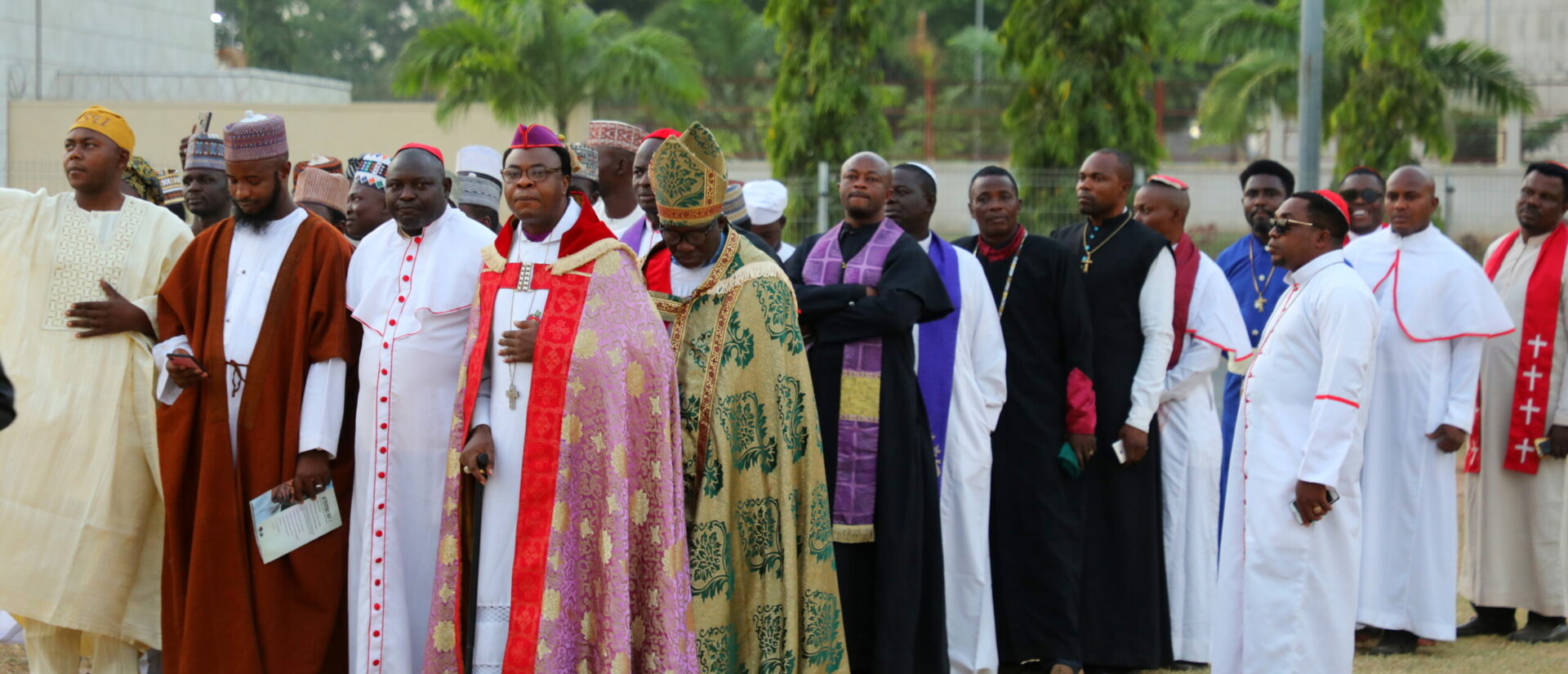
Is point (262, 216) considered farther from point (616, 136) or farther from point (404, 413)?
point (616, 136)

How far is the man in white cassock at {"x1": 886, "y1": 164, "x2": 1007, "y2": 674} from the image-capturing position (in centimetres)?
616

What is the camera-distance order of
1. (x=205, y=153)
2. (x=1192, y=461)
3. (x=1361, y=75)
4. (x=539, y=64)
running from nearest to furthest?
1. (x=205, y=153)
2. (x=1192, y=461)
3. (x=1361, y=75)
4. (x=539, y=64)

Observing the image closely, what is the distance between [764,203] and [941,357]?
2.18m

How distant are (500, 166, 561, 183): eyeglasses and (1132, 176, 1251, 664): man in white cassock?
3.09 meters

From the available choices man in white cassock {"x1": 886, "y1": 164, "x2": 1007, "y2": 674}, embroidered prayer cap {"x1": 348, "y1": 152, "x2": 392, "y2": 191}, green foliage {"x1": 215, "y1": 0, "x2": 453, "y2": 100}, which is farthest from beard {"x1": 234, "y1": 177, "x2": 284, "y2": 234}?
green foliage {"x1": 215, "y1": 0, "x2": 453, "y2": 100}

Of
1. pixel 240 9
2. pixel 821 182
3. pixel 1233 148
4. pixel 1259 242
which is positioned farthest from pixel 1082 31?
pixel 240 9

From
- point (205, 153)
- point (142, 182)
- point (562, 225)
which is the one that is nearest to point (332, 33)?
point (142, 182)

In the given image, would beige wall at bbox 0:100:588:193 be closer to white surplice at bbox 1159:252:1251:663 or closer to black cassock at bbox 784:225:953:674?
white surplice at bbox 1159:252:1251:663

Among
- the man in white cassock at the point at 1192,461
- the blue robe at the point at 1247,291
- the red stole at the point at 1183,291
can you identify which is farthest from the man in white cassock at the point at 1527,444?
the red stole at the point at 1183,291

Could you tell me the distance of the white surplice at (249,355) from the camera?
522cm

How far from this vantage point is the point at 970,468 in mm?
6152

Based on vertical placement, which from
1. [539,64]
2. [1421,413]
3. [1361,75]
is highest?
[539,64]

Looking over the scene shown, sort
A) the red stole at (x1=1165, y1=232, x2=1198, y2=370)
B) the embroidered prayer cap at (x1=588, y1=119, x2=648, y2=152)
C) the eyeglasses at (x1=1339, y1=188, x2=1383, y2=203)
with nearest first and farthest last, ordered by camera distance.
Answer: the embroidered prayer cap at (x1=588, y1=119, x2=648, y2=152)
the red stole at (x1=1165, y1=232, x2=1198, y2=370)
the eyeglasses at (x1=1339, y1=188, x2=1383, y2=203)

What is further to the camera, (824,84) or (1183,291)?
(824,84)
